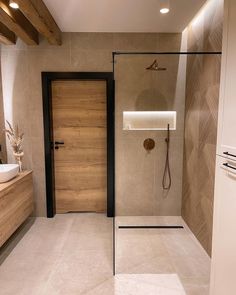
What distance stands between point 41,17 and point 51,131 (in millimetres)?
1518

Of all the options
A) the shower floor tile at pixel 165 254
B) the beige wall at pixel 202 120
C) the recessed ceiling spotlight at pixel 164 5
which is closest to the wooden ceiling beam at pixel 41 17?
the recessed ceiling spotlight at pixel 164 5

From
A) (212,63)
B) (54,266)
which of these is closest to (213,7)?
(212,63)

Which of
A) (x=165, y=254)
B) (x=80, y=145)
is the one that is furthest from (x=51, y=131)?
(x=165, y=254)

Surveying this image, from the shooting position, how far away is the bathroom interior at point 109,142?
2.47m

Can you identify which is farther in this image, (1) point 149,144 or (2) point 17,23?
(1) point 149,144

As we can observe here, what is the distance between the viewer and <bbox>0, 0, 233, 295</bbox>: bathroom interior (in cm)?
247

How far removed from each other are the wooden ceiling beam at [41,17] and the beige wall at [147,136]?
882 mm

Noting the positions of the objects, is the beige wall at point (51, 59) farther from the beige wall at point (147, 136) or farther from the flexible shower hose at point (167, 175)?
the flexible shower hose at point (167, 175)

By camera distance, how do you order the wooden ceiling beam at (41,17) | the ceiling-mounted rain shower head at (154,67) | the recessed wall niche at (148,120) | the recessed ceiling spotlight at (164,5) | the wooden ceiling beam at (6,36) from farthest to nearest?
the recessed wall niche at (148,120) → the ceiling-mounted rain shower head at (154,67) → the wooden ceiling beam at (6,36) → the recessed ceiling spotlight at (164,5) → the wooden ceiling beam at (41,17)

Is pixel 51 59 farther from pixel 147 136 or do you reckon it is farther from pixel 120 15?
pixel 147 136

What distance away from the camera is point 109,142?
3.25 m

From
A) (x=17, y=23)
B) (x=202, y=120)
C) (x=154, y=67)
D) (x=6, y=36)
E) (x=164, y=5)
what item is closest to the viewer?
(x=164, y=5)

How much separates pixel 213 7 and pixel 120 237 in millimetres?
2817

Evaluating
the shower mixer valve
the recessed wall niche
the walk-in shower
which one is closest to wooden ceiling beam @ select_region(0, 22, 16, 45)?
the walk-in shower
